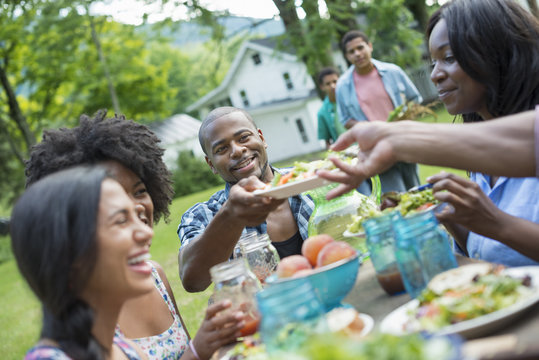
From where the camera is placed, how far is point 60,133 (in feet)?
11.9

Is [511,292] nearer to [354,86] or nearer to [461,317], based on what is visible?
[461,317]

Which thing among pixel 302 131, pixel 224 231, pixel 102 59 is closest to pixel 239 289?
pixel 224 231

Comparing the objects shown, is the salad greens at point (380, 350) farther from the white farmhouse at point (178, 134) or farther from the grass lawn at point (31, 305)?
the white farmhouse at point (178, 134)

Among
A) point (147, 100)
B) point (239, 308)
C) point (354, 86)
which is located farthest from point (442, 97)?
point (147, 100)

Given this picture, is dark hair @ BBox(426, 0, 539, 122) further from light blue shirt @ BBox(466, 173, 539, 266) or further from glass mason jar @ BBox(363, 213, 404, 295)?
glass mason jar @ BBox(363, 213, 404, 295)

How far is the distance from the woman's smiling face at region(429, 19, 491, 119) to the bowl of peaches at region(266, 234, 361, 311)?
4.18ft

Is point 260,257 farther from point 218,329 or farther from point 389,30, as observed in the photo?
point 389,30

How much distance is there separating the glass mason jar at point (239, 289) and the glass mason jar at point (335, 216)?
712 millimetres

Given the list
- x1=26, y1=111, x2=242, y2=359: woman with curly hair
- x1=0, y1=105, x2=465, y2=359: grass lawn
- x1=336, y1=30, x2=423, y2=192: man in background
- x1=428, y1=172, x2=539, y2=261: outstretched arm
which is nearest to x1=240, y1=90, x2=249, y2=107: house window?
x1=0, y1=105, x2=465, y2=359: grass lawn

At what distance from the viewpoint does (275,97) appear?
45.4 m

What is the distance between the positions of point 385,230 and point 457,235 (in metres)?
0.97

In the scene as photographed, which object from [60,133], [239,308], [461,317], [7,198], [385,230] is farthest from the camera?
[7,198]

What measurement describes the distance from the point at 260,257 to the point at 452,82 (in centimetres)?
135

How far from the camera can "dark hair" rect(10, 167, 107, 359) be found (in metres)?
2.02
